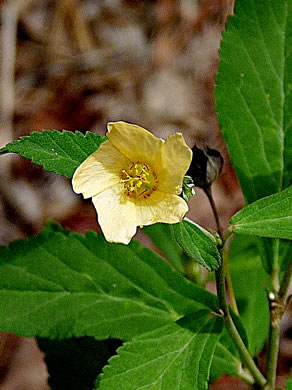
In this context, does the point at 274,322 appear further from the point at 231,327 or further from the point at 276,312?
the point at 231,327

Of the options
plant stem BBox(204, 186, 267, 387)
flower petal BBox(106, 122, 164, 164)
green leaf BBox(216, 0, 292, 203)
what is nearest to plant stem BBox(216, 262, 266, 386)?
plant stem BBox(204, 186, 267, 387)

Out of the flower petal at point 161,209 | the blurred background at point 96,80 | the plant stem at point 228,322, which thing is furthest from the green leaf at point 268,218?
the blurred background at point 96,80

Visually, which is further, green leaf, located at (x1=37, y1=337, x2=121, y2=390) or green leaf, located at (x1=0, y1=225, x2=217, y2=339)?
green leaf, located at (x1=37, y1=337, x2=121, y2=390)

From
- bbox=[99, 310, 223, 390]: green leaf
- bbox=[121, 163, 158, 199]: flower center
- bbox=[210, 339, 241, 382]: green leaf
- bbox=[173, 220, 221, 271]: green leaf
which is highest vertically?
bbox=[121, 163, 158, 199]: flower center

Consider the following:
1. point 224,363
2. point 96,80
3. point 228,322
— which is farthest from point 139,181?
point 96,80

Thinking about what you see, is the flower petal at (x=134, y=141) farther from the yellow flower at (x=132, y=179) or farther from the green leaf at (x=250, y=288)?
the green leaf at (x=250, y=288)

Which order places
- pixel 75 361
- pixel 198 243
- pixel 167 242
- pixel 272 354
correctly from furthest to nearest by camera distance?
pixel 167 242 → pixel 75 361 → pixel 272 354 → pixel 198 243

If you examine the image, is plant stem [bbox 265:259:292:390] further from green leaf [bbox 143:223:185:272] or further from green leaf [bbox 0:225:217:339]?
green leaf [bbox 143:223:185:272]
